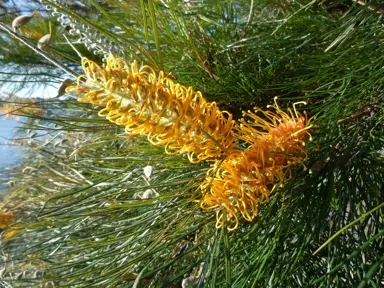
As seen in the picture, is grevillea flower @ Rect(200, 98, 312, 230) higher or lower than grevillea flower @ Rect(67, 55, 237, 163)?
lower

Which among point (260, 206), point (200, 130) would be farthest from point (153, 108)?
point (260, 206)

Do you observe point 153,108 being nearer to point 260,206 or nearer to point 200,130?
point 200,130

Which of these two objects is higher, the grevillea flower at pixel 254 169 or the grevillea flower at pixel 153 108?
the grevillea flower at pixel 153 108

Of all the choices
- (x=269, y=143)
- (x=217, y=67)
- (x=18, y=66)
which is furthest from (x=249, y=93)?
(x=18, y=66)

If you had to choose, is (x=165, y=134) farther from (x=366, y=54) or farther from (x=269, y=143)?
(x=366, y=54)
